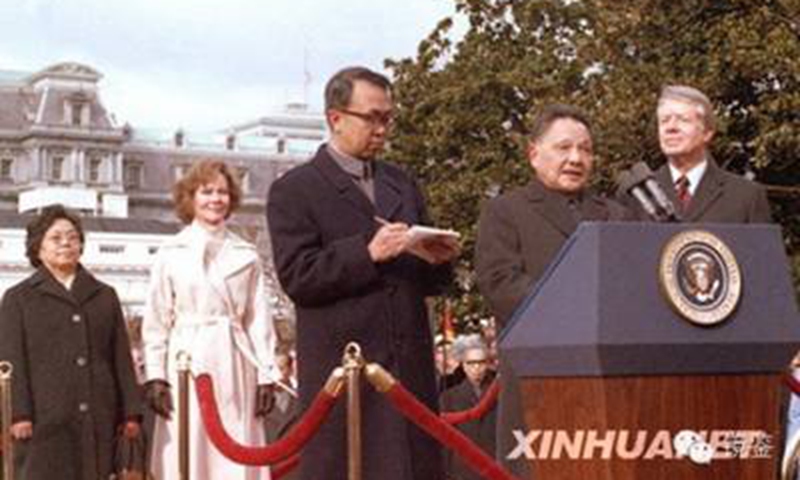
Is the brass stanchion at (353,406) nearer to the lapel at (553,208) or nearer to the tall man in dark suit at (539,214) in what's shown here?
the tall man in dark suit at (539,214)

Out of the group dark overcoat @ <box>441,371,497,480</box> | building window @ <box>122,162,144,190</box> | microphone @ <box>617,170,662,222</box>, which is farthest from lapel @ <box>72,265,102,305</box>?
building window @ <box>122,162,144,190</box>

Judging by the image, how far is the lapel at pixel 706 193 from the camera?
7363 mm

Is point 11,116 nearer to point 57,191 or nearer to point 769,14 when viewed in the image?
point 57,191

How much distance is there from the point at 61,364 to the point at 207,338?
71 cm

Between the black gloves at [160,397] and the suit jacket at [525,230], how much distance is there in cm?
247

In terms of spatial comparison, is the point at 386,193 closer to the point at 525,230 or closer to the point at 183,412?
the point at 525,230

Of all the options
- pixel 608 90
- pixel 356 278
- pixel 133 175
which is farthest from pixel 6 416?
pixel 133 175

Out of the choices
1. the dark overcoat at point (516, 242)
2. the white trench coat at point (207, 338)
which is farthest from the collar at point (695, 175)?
the white trench coat at point (207, 338)

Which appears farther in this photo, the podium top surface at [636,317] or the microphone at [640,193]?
the microphone at [640,193]

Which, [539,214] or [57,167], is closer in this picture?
[539,214]

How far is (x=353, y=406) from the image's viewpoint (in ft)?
21.3

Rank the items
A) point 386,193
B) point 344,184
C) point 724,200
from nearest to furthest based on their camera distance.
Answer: point 344,184, point 386,193, point 724,200

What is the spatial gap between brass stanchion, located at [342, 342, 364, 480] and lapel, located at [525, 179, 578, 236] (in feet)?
2.99

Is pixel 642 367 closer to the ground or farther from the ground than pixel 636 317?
closer to the ground
